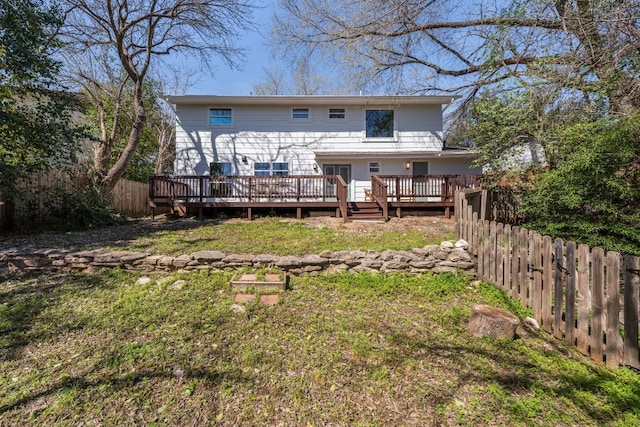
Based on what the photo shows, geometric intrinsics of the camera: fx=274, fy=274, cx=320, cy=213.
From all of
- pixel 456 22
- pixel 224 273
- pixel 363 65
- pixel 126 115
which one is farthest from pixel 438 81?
pixel 126 115

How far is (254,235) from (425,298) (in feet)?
14.6

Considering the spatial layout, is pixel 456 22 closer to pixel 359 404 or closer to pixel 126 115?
pixel 359 404

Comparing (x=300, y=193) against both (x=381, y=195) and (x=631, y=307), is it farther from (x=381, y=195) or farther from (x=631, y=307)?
(x=631, y=307)

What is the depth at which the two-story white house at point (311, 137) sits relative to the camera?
12.3m

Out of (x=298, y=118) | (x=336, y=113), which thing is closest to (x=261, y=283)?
(x=298, y=118)

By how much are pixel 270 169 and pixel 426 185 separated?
22.2ft

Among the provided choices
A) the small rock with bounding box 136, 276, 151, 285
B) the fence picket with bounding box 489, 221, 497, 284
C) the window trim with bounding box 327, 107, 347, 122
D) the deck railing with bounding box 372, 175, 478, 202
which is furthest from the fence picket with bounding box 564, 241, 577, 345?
the window trim with bounding box 327, 107, 347, 122

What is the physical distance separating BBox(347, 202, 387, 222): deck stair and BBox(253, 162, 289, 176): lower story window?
4.10 metres

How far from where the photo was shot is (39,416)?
1.98m

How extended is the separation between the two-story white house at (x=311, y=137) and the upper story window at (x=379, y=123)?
39 mm

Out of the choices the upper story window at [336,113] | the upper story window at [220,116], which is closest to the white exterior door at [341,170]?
the upper story window at [336,113]

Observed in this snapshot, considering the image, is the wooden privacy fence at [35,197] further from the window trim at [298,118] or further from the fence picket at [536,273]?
the fence picket at [536,273]

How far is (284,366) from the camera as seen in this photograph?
253 centimetres

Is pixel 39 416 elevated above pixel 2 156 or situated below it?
below
